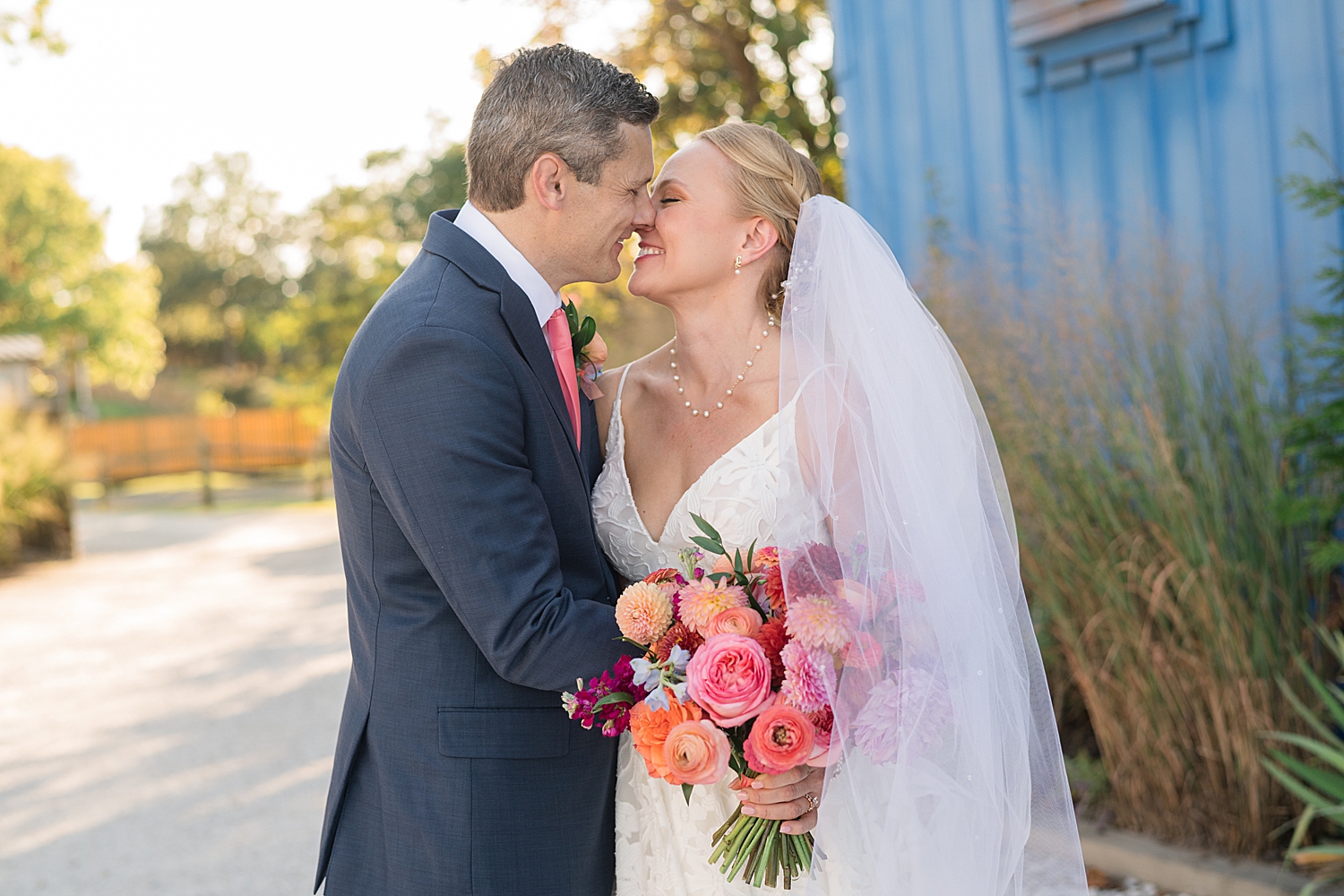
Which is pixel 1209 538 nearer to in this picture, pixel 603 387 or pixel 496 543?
pixel 603 387

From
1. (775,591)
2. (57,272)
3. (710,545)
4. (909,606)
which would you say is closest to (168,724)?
(710,545)

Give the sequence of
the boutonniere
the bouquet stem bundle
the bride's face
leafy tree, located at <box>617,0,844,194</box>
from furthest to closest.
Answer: leafy tree, located at <box>617,0,844,194</box> < the boutonniere < the bride's face < the bouquet stem bundle

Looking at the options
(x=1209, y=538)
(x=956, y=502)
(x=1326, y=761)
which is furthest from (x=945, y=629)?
(x=1326, y=761)

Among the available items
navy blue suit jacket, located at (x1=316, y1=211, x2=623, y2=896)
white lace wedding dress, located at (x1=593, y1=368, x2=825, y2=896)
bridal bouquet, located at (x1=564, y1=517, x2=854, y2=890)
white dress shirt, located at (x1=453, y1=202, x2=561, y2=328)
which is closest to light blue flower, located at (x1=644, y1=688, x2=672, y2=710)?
bridal bouquet, located at (x1=564, y1=517, x2=854, y2=890)

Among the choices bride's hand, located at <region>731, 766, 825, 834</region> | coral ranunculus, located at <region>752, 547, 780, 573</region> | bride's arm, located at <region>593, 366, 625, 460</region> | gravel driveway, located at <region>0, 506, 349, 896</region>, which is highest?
bride's arm, located at <region>593, 366, 625, 460</region>

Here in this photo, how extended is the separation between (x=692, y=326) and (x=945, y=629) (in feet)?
3.32

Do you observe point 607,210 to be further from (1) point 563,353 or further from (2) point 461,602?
(2) point 461,602

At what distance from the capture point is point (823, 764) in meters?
1.94

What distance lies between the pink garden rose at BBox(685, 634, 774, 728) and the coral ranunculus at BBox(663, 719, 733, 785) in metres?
0.03

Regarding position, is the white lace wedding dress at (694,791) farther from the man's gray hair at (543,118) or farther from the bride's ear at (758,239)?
the man's gray hair at (543,118)

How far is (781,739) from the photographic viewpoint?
191 centimetres

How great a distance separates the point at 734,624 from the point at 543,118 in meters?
0.99

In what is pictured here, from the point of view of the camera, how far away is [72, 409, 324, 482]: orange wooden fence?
82.9 ft

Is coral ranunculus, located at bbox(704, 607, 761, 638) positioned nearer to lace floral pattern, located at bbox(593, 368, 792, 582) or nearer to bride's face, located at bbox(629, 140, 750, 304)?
lace floral pattern, located at bbox(593, 368, 792, 582)
